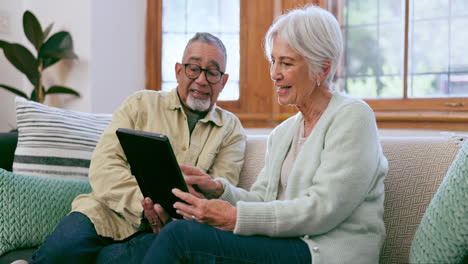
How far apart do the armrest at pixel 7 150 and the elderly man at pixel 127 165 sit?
45cm

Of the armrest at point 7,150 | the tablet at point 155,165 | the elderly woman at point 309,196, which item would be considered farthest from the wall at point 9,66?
the elderly woman at point 309,196

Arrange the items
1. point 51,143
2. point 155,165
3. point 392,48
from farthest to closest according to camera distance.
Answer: point 392,48, point 51,143, point 155,165

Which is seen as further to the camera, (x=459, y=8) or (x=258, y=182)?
(x=459, y=8)

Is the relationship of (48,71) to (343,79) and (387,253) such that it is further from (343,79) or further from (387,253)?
(387,253)

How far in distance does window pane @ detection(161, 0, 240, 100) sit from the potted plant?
0.60m

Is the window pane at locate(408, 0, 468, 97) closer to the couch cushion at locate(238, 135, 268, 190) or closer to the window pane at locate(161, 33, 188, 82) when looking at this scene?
the couch cushion at locate(238, 135, 268, 190)

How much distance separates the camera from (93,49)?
310 cm

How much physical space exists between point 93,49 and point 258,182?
184 centimetres

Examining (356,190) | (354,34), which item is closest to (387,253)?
(356,190)

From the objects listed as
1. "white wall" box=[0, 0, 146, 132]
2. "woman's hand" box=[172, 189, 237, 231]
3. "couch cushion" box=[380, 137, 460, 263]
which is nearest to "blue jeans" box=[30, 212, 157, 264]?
"woman's hand" box=[172, 189, 237, 231]

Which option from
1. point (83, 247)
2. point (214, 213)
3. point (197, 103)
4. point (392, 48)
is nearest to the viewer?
point (214, 213)

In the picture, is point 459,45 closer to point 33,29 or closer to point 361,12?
point 361,12

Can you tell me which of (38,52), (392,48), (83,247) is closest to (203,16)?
(38,52)

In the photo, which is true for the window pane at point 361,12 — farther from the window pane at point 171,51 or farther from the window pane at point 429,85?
the window pane at point 171,51
